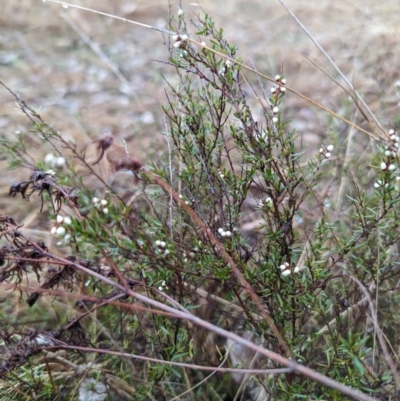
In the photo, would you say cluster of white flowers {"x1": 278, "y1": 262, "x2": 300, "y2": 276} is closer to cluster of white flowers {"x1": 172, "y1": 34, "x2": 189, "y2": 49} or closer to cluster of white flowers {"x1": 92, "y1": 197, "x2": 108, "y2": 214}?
cluster of white flowers {"x1": 92, "y1": 197, "x2": 108, "y2": 214}

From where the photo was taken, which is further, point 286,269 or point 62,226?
point 286,269

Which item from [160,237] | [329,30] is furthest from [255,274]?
[329,30]

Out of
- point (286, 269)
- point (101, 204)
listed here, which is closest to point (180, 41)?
point (101, 204)

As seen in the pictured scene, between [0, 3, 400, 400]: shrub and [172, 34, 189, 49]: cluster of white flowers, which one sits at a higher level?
[172, 34, 189, 49]: cluster of white flowers

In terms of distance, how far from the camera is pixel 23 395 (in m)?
1.28

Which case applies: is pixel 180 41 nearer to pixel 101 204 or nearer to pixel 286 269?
pixel 101 204

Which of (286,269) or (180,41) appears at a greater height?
(180,41)

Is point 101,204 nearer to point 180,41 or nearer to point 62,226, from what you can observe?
point 62,226

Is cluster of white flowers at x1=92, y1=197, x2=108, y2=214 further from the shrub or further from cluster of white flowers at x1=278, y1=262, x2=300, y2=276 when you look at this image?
cluster of white flowers at x1=278, y1=262, x2=300, y2=276

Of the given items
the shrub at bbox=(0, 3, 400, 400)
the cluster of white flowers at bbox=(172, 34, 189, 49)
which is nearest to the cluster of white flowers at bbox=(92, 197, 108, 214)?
the shrub at bbox=(0, 3, 400, 400)

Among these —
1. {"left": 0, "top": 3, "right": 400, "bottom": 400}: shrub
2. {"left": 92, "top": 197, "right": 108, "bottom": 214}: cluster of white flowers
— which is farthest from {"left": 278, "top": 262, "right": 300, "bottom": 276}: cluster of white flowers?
{"left": 92, "top": 197, "right": 108, "bottom": 214}: cluster of white flowers

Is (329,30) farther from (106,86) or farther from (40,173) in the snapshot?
(40,173)

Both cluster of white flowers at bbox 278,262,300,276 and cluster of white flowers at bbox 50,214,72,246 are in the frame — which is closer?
cluster of white flowers at bbox 50,214,72,246

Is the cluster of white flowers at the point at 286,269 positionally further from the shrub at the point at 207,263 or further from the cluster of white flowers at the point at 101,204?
the cluster of white flowers at the point at 101,204
